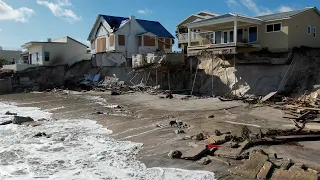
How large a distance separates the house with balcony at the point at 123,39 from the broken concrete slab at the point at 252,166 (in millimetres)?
34409

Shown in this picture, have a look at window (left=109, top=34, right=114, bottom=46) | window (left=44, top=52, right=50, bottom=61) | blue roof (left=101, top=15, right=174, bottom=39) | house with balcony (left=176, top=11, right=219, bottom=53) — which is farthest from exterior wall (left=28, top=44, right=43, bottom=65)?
house with balcony (left=176, top=11, right=219, bottom=53)

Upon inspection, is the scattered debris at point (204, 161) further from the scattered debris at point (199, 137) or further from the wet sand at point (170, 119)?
the scattered debris at point (199, 137)

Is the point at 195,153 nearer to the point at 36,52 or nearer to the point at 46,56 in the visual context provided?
the point at 46,56

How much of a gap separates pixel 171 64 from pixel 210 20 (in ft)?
19.1

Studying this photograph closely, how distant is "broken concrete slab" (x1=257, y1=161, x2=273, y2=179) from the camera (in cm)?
865

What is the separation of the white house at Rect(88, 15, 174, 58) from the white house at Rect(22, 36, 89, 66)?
19.8ft

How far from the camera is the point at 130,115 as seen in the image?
20.4 meters

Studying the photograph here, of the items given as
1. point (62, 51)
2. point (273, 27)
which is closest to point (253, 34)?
point (273, 27)

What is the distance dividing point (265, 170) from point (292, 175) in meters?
0.71

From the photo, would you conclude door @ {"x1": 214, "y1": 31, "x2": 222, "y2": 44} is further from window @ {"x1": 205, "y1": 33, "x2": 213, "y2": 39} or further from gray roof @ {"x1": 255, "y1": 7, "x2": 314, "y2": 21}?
gray roof @ {"x1": 255, "y1": 7, "x2": 314, "y2": 21}

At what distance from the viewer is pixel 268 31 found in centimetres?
2855

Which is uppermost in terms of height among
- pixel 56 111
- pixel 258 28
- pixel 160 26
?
pixel 160 26

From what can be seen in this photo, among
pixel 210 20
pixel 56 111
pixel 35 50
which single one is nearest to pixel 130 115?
pixel 56 111

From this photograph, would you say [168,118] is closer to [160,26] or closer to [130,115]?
[130,115]
